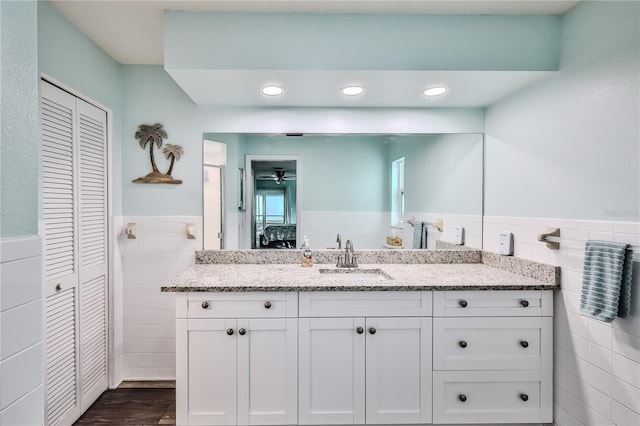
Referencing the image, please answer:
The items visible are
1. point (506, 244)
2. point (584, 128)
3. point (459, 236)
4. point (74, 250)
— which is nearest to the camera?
point (584, 128)

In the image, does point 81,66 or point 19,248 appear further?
point 81,66

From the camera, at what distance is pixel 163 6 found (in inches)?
71.8

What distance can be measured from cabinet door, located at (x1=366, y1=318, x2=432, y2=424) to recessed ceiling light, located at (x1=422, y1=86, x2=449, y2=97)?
52.8 inches

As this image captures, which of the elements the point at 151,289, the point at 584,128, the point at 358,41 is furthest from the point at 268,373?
the point at 584,128

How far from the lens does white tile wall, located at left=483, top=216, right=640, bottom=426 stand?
4.93 ft

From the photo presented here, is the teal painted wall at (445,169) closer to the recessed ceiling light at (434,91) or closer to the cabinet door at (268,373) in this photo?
the recessed ceiling light at (434,91)

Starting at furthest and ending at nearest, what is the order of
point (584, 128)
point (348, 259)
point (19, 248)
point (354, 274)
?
point (348, 259) < point (354, 274) < point (584, 128) < point (19, 248)

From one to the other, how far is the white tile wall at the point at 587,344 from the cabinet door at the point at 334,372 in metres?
1.05

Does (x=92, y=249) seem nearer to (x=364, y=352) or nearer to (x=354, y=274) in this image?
(x=354, y=274)

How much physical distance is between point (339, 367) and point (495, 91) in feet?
6.09

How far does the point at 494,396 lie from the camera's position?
1936 mm

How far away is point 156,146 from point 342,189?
4.43 feet

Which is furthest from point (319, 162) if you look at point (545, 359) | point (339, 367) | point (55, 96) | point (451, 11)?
point (545, 359)

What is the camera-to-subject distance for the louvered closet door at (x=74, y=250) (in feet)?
6.27
